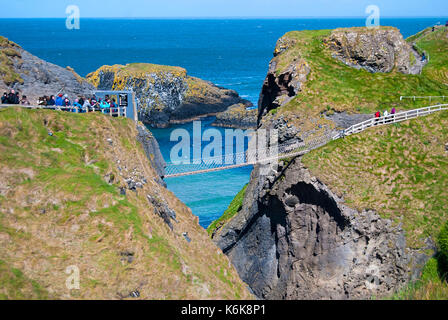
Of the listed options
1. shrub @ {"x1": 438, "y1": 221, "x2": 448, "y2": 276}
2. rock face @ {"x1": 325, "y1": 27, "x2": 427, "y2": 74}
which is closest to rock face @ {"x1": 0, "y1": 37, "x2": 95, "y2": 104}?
rock face @ {"x1": 325, "y1": 27, "x2": 427, "y2": 74}

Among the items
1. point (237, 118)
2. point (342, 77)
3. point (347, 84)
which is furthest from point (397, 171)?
point (237, 118)

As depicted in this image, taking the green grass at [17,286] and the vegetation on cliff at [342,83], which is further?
the vegetation on cliff at [342,83]

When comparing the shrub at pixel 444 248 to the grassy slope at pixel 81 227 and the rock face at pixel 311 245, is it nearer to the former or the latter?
the rock face at pixel 311 245

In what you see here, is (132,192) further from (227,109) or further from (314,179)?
(227,109)

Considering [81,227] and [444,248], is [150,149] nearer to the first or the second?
[81,227]

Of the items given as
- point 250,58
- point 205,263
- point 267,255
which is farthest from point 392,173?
point 250,58

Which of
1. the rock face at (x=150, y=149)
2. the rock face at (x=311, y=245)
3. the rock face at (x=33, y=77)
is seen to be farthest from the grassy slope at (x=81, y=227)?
the rock face at (x=311, y=245)
